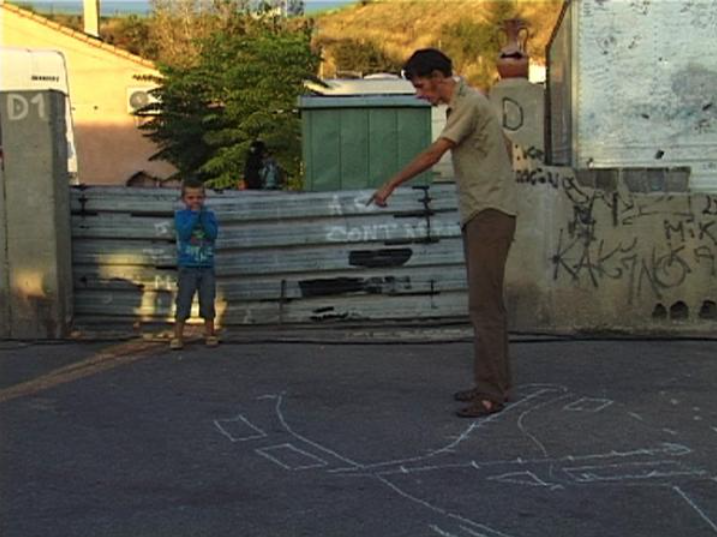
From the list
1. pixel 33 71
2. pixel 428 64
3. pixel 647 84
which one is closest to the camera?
pixel 428 64

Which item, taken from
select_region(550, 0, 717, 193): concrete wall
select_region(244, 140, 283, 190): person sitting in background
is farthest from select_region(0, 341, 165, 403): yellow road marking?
select_region(244, 140, 283, 190): person sitting in background

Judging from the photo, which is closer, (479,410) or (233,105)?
(479,410)

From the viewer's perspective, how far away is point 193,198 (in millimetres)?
8539

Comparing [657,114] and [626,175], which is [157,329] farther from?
[657,114]

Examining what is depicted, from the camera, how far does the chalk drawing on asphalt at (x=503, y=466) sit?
4629 millimetres

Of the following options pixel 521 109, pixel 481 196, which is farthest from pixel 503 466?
pixel 521 109

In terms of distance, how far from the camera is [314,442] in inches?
225

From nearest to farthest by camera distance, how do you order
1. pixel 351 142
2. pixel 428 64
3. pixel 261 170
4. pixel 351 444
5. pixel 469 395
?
pixel 351 444 → pixel 428 64 → pixel 469 395 → pixel 351 142 → pixel 261 170

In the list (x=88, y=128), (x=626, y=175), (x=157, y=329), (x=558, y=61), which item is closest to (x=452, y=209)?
(x=626, y=175)

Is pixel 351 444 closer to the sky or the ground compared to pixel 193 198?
closer to the ground

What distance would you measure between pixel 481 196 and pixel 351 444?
5.52 feet

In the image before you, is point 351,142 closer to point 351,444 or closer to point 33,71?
point 351,444

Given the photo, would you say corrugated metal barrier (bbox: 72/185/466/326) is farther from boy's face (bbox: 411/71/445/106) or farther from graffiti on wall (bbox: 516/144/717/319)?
boy's face (bbox: 411/71/445/106)

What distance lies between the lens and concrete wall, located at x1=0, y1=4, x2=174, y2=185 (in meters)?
27.4
